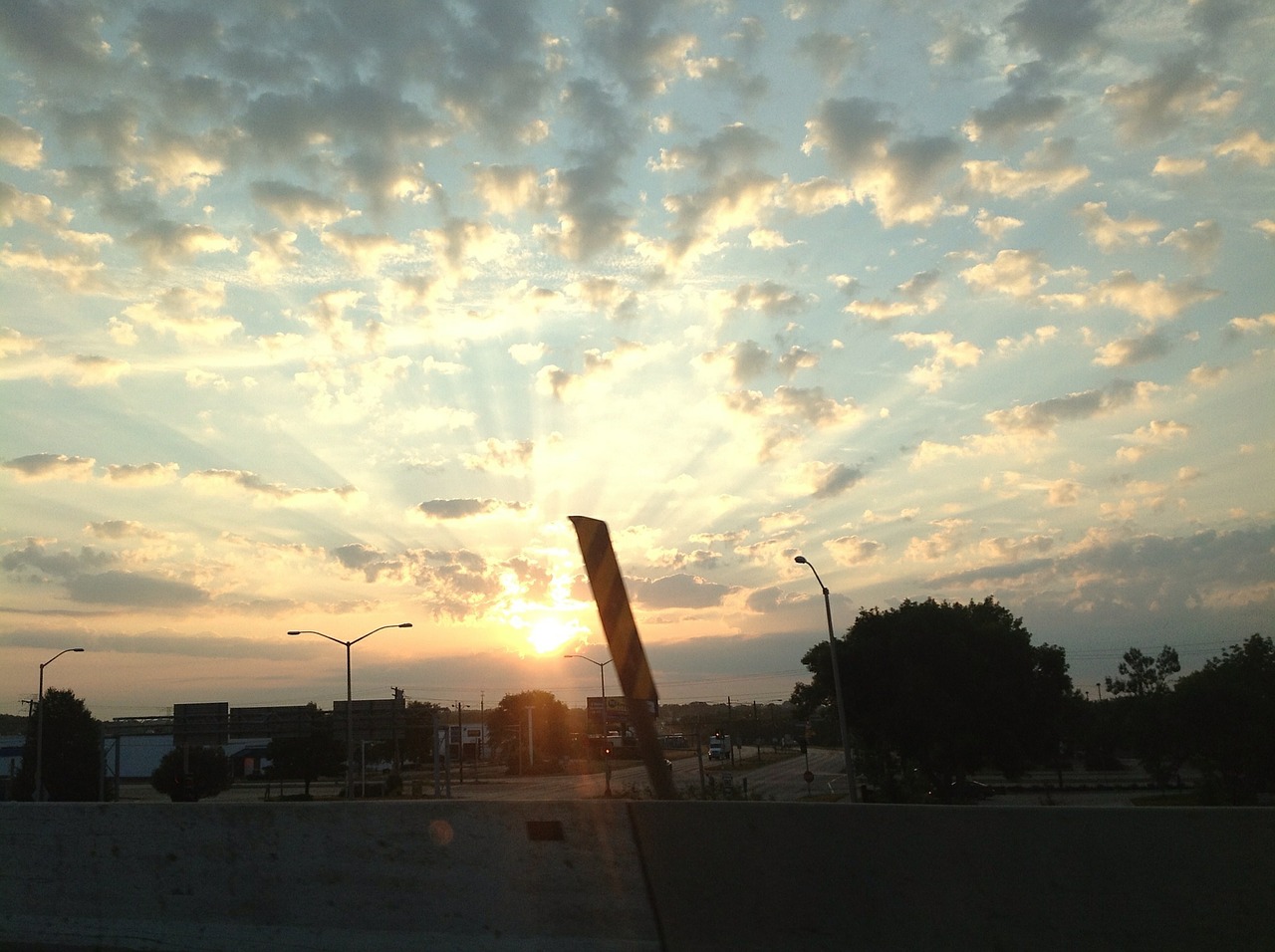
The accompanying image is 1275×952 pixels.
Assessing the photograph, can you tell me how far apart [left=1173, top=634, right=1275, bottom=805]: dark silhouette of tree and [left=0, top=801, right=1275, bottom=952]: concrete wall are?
44625mm

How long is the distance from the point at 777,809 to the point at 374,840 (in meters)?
3.03

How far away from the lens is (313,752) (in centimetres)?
6344

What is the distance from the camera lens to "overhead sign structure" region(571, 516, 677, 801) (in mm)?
5887

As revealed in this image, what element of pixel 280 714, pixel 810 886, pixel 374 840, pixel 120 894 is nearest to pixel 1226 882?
pixel 810 886

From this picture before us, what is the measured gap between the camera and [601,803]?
20.4 ft

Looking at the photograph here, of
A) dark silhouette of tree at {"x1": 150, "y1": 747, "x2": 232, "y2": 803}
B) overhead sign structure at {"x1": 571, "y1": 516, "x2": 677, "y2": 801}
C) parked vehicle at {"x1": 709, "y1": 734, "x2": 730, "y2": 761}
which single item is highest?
overhead sign structure at {"x1": 571, "y1": 516, "x2": 677, "y2": 801}

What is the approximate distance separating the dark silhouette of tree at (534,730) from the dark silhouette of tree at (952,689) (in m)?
49.6

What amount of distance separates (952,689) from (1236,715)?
1529 centimetres

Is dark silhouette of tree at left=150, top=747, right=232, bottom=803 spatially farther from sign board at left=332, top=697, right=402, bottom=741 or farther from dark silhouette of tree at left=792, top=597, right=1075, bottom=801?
dark silhouette of tree at left=792, top=597, right=1075, bottom=801

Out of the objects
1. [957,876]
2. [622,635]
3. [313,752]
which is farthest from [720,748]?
[957,876]

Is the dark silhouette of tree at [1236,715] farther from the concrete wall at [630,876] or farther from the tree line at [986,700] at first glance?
the concrete wall at [630,876]

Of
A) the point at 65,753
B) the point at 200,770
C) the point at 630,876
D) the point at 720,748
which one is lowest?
the point at 720,748

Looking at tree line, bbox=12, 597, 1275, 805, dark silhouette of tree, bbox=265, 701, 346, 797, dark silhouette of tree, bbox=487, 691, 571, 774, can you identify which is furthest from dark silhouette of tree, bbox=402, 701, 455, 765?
tree line, bbox=12, 597, 1275, 805

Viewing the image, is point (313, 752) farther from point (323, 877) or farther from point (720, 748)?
point (323, 877)
